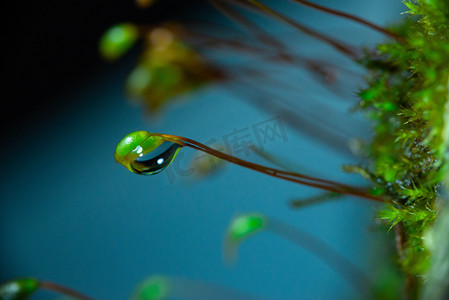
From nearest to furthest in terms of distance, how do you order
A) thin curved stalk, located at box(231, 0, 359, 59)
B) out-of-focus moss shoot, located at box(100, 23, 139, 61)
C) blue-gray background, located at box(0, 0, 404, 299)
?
thin curved stalk, located at box(231, 0, 359, 59) → out-of-focus moss shoot, located at box(100, 23, 139, 61) → blue-gray background, located at box(0, 0, 404, 299)

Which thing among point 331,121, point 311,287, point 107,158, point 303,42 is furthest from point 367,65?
point 107,158

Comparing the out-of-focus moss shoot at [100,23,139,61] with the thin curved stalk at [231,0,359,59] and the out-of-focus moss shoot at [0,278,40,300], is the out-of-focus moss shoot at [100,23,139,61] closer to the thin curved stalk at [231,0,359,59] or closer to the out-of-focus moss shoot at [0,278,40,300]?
the thin curved stalk at [231,0,359,59]

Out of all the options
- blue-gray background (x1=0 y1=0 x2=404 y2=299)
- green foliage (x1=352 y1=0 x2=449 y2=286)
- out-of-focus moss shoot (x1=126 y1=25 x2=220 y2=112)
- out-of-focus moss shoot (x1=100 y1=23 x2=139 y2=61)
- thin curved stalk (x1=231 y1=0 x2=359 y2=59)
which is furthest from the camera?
blue-gray background (x1=0 y1=0 x2=404 y2=299)

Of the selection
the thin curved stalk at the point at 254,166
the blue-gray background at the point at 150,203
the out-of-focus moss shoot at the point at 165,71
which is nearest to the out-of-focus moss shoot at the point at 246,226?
the thin curved stalk at the point at 254,166

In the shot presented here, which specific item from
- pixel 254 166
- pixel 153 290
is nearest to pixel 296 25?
pixel 254 166

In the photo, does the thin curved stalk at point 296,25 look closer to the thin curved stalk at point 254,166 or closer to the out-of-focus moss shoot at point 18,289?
the thin curved stalk at point 254,166


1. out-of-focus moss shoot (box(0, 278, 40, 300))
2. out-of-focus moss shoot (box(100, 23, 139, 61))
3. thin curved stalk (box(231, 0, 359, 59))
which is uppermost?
out-of-focus moss shoot (box(100, 23, 139, 61))

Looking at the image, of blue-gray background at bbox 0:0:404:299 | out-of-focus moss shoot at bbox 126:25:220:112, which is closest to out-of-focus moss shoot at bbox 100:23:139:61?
out-of-focus moss shoot at bbox 126:25:220:112

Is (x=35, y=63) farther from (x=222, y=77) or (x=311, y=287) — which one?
(x=311, y=287)
